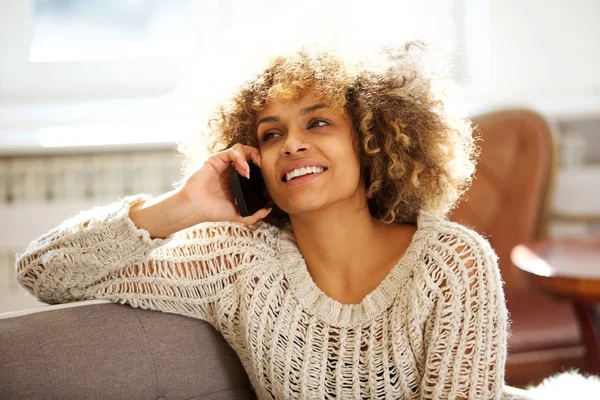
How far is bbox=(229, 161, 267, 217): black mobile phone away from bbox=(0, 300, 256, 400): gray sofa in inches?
10.7

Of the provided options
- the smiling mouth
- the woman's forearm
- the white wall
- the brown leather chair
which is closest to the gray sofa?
the woman's forearm

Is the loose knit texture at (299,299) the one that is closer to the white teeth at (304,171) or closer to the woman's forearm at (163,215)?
the woman's forearm at (163,215)

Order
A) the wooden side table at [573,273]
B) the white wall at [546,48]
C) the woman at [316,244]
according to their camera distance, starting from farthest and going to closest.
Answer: the white wall at [546,48] → the wooden side table at [573,273] → the woman at [316,244]

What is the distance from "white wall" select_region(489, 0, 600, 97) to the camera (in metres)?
3.09

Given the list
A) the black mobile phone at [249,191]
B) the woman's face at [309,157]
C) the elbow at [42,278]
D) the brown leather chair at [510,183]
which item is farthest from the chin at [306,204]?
the brown leather chair at [510,183]

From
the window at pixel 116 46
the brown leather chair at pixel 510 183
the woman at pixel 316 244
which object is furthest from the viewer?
the window at pixel 116 46

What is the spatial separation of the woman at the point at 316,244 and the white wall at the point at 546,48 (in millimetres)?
1636

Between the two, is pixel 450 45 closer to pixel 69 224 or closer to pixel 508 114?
pixel 508 114

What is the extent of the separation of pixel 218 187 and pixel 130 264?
0.25m

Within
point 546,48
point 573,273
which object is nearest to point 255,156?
point 573,273

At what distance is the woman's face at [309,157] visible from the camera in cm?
143

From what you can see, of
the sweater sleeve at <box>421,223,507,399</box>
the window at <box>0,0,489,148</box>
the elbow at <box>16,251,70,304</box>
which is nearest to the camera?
the sweater sleeve at <box>421,223,507,399</box>

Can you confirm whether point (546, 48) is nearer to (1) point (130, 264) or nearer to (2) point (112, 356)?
(1) point (130, 264)

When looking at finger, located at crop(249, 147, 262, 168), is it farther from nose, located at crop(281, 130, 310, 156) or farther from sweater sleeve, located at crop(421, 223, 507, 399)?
sweater sleeve, located at crop(421, 223, 507, 399)
